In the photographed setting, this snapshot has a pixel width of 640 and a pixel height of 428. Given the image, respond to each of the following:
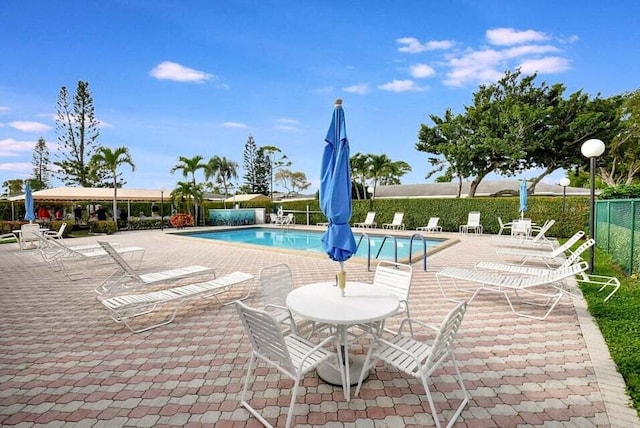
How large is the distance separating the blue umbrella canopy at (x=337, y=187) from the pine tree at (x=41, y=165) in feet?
168

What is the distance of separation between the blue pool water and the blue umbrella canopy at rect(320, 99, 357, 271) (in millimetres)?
8003

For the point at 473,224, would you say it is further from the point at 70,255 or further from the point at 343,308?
the point at 70,255

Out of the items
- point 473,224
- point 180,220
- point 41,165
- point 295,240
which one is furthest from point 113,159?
point 41,165

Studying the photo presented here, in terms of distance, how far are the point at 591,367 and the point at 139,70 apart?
18563mm

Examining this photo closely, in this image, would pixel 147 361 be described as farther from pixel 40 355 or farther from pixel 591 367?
pixel 591 367

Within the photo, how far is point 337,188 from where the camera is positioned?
3.01 meters

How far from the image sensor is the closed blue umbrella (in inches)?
118

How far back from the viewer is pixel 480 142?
1998 cm

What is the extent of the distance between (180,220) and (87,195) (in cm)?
543

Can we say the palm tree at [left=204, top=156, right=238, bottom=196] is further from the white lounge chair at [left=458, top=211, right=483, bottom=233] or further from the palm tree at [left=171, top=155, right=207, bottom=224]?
the white lounge chair at [left=458, top=211, right=483, bottom=233]

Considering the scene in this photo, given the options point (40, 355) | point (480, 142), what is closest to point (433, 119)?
point (480, 142)

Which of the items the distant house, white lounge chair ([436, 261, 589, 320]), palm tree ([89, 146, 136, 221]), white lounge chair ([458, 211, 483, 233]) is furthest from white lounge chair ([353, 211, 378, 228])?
the distant house

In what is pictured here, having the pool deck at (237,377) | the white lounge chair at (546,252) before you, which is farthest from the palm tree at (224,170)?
the pool deck at (237,377)

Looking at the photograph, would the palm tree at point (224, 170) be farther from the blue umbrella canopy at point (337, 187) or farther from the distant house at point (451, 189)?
the blue umbrella canopy at point (337, 187)
